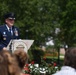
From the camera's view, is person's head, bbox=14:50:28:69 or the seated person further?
the seated person

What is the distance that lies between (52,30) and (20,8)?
335 cm

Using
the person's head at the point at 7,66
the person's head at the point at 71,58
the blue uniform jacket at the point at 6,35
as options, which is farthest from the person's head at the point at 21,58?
the blue uniform jacket at the point at 6,35

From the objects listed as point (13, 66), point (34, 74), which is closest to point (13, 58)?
point (13, 66)

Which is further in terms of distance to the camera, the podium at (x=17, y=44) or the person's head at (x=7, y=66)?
the podium at (x=17, y=44)

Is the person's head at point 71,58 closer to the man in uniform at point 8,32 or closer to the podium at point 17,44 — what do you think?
the podium at point 17,44

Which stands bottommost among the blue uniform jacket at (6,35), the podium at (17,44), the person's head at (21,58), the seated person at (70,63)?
the podium at (17,44)

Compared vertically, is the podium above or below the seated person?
below

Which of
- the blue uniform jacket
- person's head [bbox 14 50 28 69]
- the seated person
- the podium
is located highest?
person's head [bbox 14 50 28 69]

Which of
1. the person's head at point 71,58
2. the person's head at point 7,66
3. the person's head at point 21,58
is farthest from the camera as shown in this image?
the person's head at point 71,58

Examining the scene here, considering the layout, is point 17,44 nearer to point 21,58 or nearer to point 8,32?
point 8,32

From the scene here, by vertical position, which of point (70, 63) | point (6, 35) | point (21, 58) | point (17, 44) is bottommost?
point (17, 44)

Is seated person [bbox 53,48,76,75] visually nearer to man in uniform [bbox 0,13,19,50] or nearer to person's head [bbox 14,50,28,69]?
person's head [bbox 14,50,28,69]

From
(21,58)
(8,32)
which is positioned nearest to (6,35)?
(8,32)

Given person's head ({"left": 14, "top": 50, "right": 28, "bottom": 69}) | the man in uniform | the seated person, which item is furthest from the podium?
person's head ({"left": 14, "top": 50, "right": 28, "bottom": 69})
